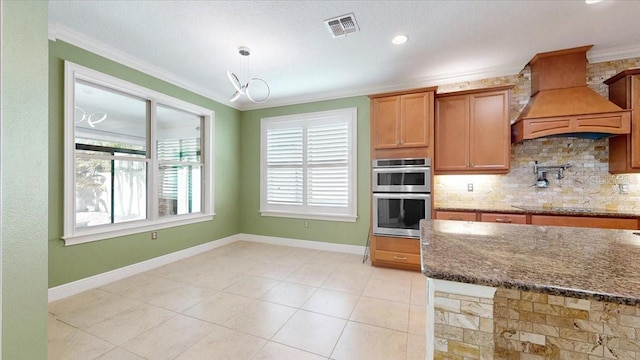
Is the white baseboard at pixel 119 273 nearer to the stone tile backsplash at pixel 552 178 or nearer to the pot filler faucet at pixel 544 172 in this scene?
the stone tile backsplash at pixel 552 178

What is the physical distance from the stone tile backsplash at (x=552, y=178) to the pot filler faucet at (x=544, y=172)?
4cm

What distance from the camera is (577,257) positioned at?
0.97 metres

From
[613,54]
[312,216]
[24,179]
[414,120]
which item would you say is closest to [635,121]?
[613,54]

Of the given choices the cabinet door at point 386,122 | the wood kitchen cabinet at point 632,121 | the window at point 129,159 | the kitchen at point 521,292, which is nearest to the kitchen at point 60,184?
the window at point 129,159

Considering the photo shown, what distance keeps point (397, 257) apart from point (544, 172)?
222 centimetres

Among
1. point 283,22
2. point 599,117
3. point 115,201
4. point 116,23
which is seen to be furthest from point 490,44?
point 115,201

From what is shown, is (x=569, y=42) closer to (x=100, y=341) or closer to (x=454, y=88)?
(x=454, y=88)

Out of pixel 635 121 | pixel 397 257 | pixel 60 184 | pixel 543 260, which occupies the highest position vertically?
pixel 635 121

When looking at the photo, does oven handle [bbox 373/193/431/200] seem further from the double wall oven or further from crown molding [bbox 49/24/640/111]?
crown molding [bbox 49/24/640/111]

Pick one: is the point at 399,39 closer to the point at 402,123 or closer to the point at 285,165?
the point at 402,123

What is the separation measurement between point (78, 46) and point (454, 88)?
4694 millimetres

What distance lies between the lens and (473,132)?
339 centimetres

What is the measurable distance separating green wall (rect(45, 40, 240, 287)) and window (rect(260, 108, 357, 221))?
67 centimetres

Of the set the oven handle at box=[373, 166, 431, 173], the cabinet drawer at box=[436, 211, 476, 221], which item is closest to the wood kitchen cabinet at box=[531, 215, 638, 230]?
the cabinet drawer at box=[436, 211, 476, 221]
